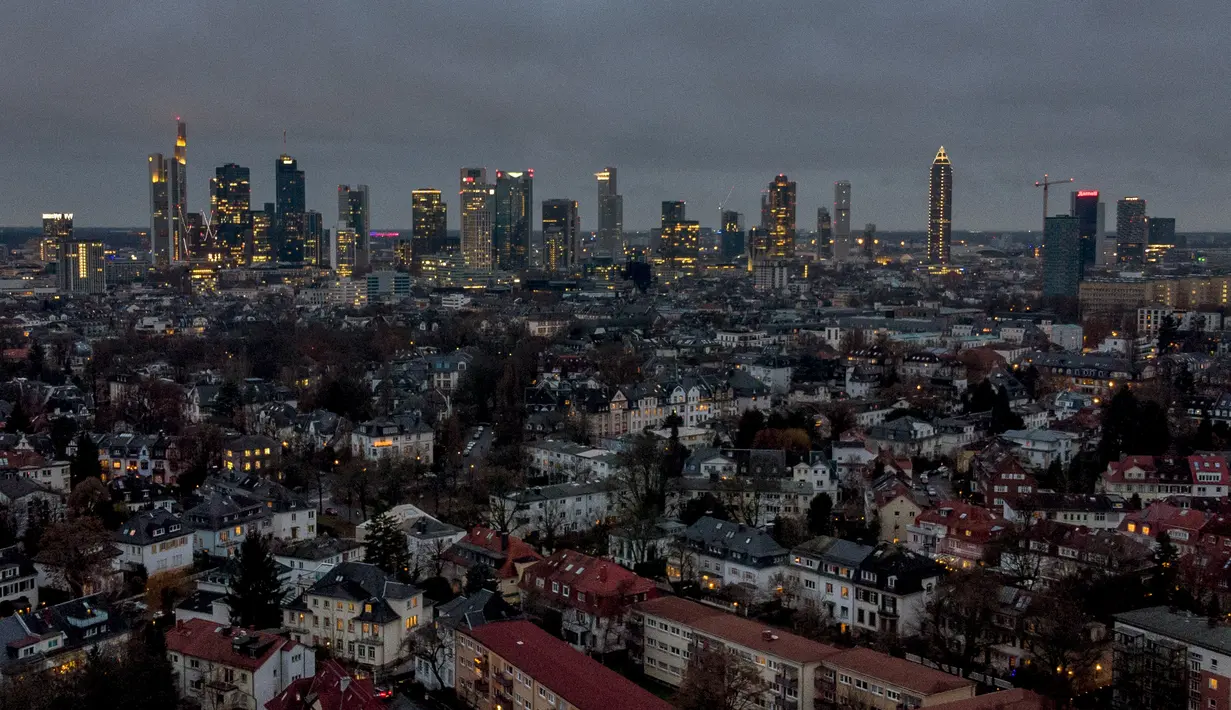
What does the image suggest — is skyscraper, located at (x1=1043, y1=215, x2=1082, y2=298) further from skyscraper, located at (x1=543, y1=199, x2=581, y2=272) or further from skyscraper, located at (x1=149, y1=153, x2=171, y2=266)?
skyscraper, located at (x1=149, y1=153, x2=171, y2=266)

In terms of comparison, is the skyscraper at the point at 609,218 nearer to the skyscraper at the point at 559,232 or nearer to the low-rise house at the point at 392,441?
the skyscraper at the point at 559,232

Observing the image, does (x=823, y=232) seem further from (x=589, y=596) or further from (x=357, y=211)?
(x=589, y=596)

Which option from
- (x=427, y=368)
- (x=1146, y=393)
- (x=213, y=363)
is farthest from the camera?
(x=213, y=363)

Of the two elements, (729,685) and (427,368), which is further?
(427,368)

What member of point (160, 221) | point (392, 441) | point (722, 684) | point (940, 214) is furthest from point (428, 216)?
point (722, 684)

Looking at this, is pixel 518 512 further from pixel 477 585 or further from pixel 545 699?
pixel 545 699

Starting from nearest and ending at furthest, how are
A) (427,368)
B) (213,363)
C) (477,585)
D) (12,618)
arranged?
(12,618)
(477,585)
(427,368)
(213,363)

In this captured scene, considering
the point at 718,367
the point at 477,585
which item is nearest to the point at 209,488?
the point at 477,585
